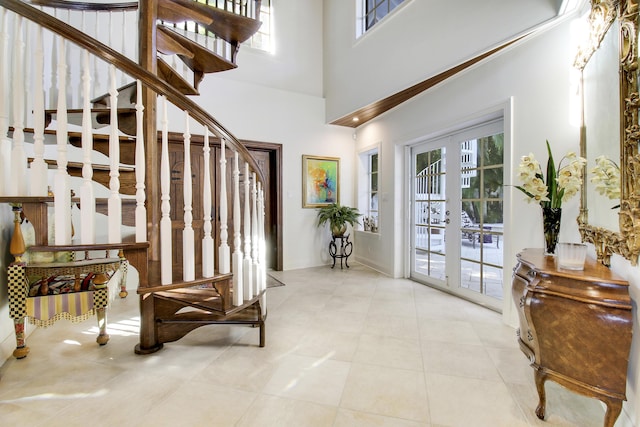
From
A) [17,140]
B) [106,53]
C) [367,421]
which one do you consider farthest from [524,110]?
[17,140]

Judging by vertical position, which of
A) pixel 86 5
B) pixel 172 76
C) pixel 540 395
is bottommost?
pixel 540 395

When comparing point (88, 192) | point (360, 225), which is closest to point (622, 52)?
point (88, 192)

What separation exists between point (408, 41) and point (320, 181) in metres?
2.44

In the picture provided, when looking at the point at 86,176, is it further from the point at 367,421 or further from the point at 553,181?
the point at 553,181

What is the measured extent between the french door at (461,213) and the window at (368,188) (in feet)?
3.40

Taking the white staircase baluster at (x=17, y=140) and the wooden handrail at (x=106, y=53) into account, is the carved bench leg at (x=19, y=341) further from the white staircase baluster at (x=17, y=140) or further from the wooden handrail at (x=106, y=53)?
the wooden handrail at (x=106, y=53)

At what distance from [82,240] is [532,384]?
270cm

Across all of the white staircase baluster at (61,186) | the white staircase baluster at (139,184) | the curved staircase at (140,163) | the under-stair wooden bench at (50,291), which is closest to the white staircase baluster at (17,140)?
the curved staircase at (140,163)

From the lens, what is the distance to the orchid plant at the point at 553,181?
177 centimetres

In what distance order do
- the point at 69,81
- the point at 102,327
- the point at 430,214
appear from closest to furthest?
1. the point at 102,327
2. the point at 69,81
3. the point at 430,214

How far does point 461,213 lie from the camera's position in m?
3.43

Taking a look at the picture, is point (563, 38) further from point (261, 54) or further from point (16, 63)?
point (261, 54)

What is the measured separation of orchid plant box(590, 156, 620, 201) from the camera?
1.43 meters

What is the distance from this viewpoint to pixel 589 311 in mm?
1282
